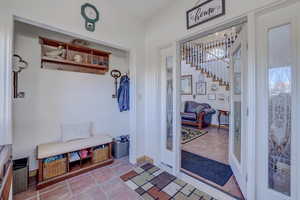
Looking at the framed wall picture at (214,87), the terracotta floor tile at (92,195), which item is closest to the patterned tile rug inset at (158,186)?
the terracotta floor tile at (92,195)

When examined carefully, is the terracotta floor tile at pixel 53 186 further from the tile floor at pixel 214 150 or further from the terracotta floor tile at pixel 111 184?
the tile floor at pixel 214 150

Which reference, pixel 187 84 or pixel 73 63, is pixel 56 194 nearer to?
pixel 73 63

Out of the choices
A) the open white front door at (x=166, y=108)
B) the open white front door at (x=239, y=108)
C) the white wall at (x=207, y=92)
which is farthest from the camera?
the white wall at (x=207, y=92)

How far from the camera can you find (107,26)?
7.47 ft

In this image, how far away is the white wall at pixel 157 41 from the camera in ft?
6.82

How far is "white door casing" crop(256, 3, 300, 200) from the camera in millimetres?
1238

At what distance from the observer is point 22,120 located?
2104 mm

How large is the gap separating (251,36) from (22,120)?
320 cm

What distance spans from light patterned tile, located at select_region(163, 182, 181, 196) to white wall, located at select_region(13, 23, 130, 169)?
170cm

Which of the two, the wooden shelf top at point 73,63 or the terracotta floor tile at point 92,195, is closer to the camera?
the terracotta floor tile at point 92,195

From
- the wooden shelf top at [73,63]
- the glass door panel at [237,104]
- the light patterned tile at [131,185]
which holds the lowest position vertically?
the light patterned tile at [131,185]

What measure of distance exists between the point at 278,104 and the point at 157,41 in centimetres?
195

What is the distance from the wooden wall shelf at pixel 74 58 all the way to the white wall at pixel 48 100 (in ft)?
0.28

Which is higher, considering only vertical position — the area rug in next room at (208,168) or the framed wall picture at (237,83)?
the framed wall picture at (237,83)
